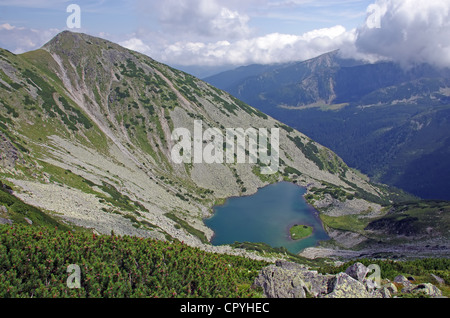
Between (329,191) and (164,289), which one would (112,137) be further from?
(164,289)

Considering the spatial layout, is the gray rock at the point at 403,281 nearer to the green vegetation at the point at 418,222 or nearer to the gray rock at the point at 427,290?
the gray rock at the point at 427,290

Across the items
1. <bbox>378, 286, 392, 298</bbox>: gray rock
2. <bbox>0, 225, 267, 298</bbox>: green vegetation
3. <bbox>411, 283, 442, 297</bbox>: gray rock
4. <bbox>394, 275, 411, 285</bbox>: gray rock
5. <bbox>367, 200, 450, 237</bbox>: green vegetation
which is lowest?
<bbox>367, 200, 450, 237</bbox>: green vegetation

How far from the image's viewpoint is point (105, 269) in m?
29.1

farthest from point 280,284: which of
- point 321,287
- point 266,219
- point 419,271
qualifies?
point 266,219

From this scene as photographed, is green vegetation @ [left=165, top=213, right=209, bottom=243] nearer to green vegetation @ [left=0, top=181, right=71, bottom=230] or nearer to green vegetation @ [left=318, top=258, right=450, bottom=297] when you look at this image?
green vegetation @ [left=0, top=181, right=71, bottom=230]

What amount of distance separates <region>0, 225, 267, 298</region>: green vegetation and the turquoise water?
244 feet

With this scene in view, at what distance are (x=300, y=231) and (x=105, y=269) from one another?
10019 cm

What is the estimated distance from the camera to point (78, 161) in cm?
10669

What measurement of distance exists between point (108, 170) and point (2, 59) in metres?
78.8

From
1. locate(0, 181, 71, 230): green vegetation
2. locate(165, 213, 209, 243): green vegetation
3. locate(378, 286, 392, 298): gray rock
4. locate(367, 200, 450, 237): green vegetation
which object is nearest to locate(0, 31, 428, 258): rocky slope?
locate(165, 213, 209, 243): green vegetation

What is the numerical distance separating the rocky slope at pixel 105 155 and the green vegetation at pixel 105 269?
32.1 metres

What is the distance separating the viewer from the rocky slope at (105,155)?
7544 cm

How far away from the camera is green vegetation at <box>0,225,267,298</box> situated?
2642 cm

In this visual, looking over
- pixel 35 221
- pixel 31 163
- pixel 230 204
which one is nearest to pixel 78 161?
pixel 31 163
